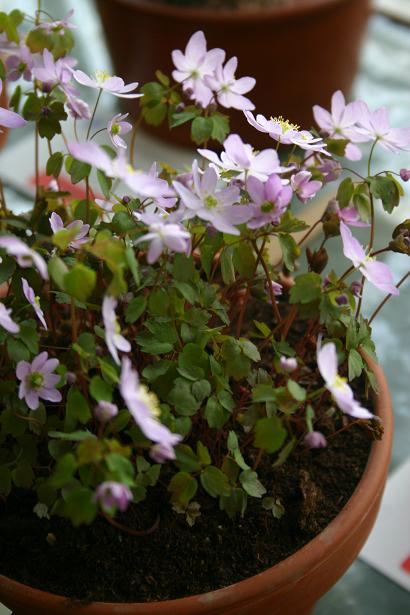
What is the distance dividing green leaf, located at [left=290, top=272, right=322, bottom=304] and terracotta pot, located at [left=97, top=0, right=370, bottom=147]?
38.5 inches

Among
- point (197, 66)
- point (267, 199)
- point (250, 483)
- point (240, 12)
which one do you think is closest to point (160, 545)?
point (250, 483)

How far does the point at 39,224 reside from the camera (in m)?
0.74

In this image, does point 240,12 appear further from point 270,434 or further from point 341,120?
point 270,434

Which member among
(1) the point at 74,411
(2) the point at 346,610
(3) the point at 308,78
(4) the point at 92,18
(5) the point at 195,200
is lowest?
(2) the point at 346,610

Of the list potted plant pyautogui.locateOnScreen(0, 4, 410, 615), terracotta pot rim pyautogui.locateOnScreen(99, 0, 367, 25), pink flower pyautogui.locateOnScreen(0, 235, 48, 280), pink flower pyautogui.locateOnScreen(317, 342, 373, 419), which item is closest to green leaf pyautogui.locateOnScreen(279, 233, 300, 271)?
potted plant pyautogui.locateOnScreen(0, 4, 410, 615)

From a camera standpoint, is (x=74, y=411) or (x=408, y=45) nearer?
(x=74, y=411)

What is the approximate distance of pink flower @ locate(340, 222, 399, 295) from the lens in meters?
0.68

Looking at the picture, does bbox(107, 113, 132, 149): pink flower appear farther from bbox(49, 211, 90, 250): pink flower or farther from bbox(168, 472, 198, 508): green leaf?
bbox(168, 472, 198, 508): green leaf

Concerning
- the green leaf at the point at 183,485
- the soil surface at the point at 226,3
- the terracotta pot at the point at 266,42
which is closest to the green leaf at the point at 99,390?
the green leaf at the point at 183,485

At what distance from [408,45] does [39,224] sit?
1621 mm

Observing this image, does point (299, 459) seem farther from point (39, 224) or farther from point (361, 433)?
point (39, 224)

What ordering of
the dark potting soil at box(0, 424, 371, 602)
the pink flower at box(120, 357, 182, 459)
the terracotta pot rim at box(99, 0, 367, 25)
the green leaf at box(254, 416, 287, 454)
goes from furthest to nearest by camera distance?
the terracotta pot rim at box(99, 0, 367, 25) → the dark potting soil at box(0, 424, 371, 602) → the green leaf at box(254, 416, 287, 454) → the pink flower at box(120, 357, 182, 459)

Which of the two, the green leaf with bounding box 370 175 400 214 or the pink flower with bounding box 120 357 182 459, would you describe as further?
the green leaf with bounding box 370 175 400 214

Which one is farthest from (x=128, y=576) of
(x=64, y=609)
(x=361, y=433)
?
(x=361, y=433)
